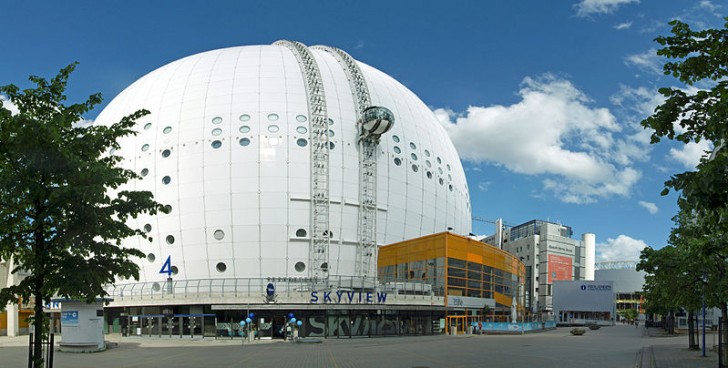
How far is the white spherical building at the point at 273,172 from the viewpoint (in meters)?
51.7

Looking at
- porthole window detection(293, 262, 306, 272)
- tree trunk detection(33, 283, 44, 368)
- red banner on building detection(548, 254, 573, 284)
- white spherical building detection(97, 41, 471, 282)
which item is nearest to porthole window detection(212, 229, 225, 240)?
white spherical building detection(97, 41, 471, 282)

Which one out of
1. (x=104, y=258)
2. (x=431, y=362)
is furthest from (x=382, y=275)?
(x=104, y=258)

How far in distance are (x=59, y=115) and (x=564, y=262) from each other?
120m

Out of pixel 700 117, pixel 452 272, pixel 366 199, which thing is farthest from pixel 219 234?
pixel 700 117

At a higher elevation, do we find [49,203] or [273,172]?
[273,172]

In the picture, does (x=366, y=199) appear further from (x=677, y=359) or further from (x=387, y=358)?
(x=677, y=359)

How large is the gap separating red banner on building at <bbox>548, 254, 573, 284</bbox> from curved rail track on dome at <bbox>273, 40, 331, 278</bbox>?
259ft

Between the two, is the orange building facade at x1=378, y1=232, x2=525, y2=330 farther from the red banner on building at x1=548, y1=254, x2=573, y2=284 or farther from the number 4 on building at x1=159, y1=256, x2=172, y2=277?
the red banner on building at x1=548, y1=254, x2=573, y2=284

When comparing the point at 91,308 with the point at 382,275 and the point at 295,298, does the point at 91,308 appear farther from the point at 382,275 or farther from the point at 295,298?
the point at 382,275

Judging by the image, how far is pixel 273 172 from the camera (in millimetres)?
52469

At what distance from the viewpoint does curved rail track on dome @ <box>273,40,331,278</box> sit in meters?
52.2

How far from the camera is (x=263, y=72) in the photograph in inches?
2323

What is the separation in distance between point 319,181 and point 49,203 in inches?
1541

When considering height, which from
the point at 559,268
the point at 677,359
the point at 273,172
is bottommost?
the point at 559,268
